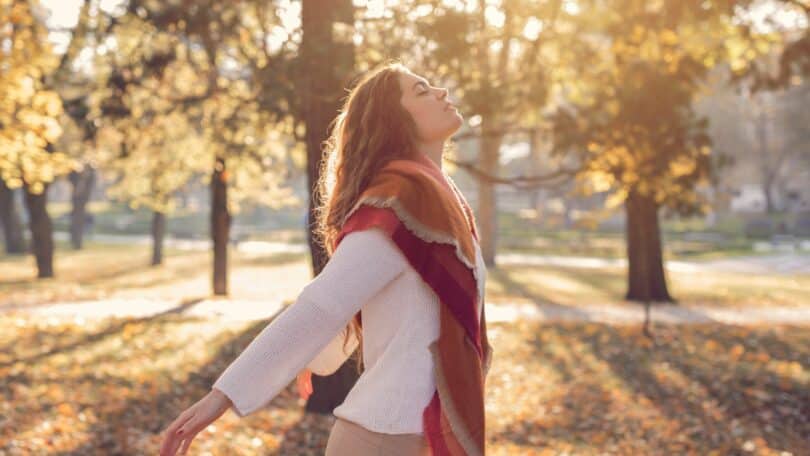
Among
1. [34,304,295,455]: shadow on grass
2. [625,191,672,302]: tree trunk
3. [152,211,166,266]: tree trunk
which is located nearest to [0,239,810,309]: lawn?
[152,211,166,266]: tree trunk

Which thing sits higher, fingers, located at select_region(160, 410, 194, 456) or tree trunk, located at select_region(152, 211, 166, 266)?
fingers, located at select_region(160, 410, 194, 456)

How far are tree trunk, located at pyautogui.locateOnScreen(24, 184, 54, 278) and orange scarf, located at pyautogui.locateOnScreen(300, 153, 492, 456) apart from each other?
2307cm

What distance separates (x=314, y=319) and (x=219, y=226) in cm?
1648

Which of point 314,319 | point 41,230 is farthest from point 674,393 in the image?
point 41,230

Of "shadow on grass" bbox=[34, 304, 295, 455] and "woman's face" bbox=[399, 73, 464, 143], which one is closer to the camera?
"woman's face" bbox=[399, 73, 464, 143]

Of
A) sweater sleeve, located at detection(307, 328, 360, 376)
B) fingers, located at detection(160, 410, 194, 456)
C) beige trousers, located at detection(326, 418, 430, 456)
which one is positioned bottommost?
beige trousers, located at detection(326, 418, 430, 456)

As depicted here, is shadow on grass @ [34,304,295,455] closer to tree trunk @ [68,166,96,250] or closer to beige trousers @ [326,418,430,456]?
beige trousers @ [326,418,430,456]

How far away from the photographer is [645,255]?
17250 mm

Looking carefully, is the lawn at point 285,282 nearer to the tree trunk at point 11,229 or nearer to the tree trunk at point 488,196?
the tree trunk at point 488,196

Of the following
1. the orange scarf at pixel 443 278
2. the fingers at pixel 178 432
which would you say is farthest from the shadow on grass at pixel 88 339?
the orange scarf at pixel 443 278

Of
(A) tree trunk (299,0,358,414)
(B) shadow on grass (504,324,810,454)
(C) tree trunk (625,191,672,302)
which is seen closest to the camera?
(A) tree trunk (299,0,358,414)

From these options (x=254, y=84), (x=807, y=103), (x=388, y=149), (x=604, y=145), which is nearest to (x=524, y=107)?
(x=604, y=145)

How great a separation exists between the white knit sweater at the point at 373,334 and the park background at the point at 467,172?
84cm

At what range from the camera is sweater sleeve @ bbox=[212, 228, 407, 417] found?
2158mm
